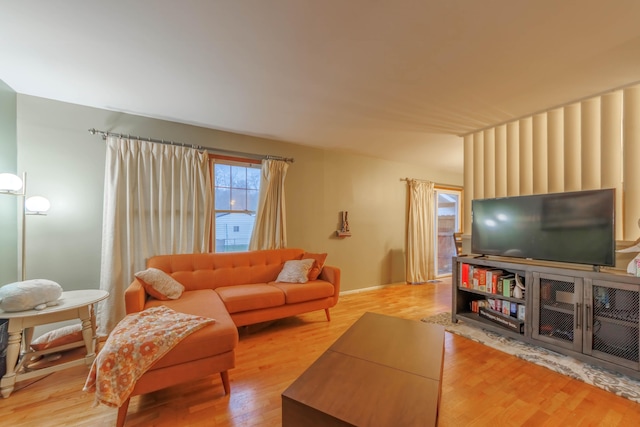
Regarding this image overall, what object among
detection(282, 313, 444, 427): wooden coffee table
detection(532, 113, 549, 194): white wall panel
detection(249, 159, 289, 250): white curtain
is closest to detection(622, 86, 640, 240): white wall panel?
detection(532, 113, 549, 194): white wall panel

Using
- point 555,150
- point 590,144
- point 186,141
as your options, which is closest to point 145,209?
point 186,141

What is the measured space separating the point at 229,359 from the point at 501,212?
120 inches

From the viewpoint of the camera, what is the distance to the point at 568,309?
229cm

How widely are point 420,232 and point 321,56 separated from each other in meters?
4.24

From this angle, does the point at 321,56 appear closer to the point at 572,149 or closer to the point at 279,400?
the point at 279,400

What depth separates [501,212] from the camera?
9.30 feet

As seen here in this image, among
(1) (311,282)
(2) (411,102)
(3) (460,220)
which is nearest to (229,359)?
(1) (311,282)

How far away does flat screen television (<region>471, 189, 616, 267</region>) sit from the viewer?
2.17m

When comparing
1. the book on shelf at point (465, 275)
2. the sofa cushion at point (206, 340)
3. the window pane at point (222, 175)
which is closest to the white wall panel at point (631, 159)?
the book on shelf at point (465, 275)

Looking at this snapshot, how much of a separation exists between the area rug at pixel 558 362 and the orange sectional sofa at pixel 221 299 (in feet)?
5.32

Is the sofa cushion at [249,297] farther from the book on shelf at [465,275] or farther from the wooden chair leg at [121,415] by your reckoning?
the book on shelf at [465,275]

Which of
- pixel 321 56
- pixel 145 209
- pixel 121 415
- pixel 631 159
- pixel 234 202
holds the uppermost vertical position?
pixel 321 56

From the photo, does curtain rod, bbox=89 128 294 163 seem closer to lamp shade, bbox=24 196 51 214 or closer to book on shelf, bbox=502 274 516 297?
lamp shade, bbox=24 196 51 214

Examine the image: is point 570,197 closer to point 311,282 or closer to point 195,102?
point 311,282
